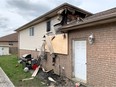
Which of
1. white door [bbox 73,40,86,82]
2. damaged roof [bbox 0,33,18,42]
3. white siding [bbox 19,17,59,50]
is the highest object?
damaged roof [bbox 0,33,18,42]

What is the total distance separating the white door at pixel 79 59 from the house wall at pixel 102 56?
2.39 ft

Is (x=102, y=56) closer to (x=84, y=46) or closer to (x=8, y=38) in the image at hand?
(x=84, y=46)

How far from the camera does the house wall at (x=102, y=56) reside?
26.0 feet

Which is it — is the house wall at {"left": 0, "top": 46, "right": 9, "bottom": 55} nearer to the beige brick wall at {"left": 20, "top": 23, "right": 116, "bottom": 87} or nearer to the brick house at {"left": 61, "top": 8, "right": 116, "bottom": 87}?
the brick house at {"left": 61, "top": 8, "right": 116, "bottom": 87}

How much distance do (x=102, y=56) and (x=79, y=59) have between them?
2485mm

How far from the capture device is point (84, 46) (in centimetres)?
1032

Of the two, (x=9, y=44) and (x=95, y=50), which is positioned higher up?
(x=9, y=44)

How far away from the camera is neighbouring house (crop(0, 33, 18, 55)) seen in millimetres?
43438

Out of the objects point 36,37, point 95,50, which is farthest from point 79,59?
point 36,37

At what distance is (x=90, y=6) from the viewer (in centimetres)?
1928

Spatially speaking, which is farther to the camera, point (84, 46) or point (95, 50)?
point (84, 46)

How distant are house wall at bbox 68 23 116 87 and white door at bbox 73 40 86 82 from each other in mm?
730

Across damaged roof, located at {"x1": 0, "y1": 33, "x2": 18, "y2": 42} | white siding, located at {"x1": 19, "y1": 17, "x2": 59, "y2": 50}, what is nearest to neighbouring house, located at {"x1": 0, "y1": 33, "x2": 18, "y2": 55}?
damaged roof, located at {"x1": 0, "y1": 33, "x2": 18, "y2": 42}

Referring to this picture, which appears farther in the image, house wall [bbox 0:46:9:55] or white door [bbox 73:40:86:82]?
house wall [bbox 0:46:9:55]
